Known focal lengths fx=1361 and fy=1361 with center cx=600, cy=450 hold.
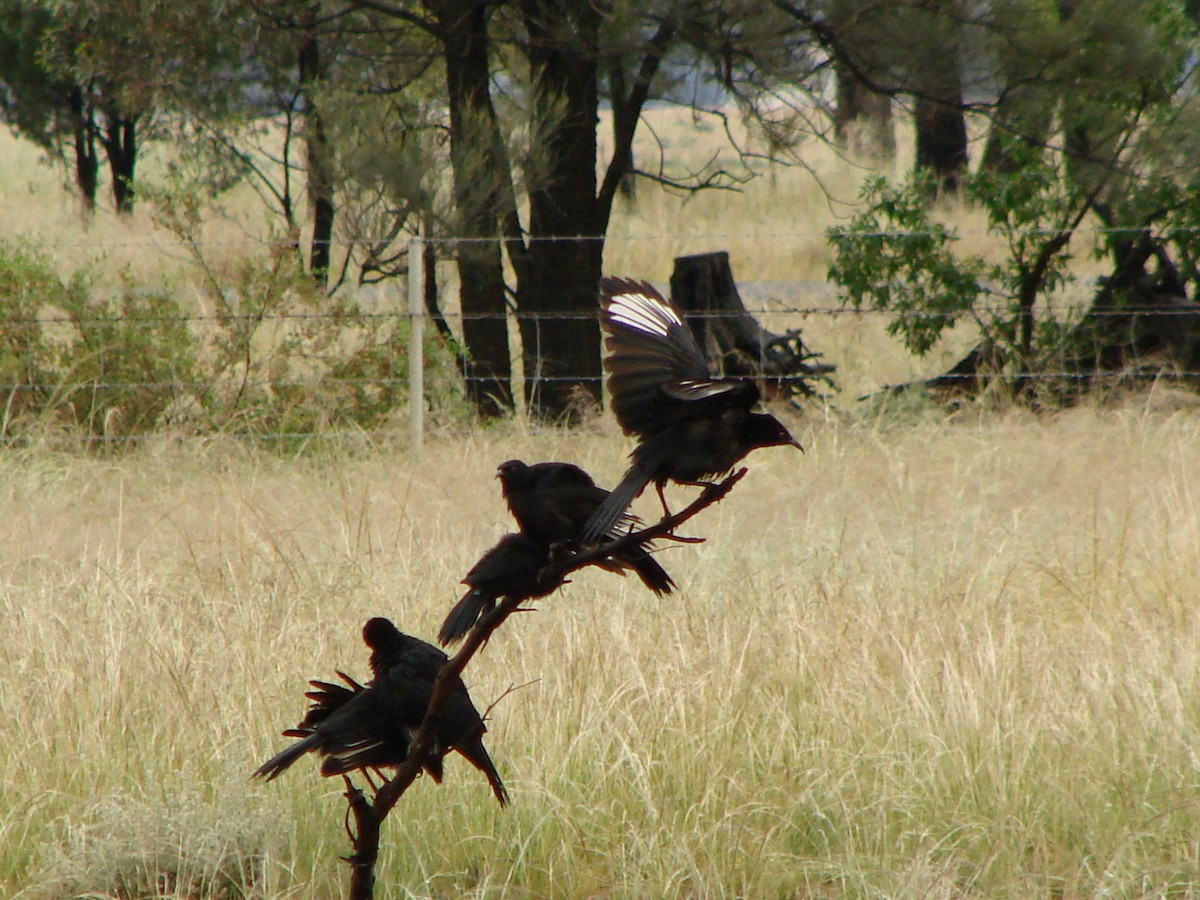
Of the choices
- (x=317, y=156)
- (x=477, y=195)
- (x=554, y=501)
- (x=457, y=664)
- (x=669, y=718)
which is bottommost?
(x=669, y=718)

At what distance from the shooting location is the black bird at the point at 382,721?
1.83m

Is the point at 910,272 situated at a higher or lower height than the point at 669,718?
higher

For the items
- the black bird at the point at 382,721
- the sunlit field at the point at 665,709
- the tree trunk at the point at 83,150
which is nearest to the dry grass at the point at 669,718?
the sunlit field at the point at 665,709

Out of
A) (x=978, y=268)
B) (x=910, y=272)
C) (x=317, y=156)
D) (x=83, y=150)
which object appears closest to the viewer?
(x=317, y=156)

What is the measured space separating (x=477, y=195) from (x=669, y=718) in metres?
5.34

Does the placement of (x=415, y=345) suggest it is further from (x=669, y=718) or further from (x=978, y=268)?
(x=669, y=718)

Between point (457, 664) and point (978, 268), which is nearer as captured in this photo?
point (457, 664)

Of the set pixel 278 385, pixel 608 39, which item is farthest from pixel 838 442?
pixel 278 385

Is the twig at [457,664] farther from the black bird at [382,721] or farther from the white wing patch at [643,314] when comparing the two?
the white wing patch at [643,314]

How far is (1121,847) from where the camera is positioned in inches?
109

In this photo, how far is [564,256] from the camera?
8648mm

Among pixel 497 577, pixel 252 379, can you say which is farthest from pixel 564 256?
pixel 497 577

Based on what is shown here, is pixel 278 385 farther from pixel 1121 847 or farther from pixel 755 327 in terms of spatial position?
pixel 1121 847

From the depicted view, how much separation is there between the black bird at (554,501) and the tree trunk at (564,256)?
6424 mm
